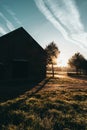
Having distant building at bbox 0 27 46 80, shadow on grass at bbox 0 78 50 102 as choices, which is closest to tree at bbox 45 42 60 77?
distant building at bbox 0 27 46 80

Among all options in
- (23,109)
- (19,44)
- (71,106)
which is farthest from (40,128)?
(19,44)

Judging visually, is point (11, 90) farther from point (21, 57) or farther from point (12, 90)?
point (21, 57)

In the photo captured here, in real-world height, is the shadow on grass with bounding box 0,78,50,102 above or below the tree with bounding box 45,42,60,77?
below

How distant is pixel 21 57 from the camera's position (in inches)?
1040

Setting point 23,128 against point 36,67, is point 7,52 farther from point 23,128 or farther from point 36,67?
point 23,128

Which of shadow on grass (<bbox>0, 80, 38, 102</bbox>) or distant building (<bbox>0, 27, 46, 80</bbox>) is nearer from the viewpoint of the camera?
shadow on grass (<bbox>0, 80, 38, 102</bbox>)

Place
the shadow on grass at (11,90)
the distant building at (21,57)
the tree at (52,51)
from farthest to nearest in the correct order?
1. the tree at (52,51)
2. the distant building at (21,57)
3. the shadow on grass at (11,90)

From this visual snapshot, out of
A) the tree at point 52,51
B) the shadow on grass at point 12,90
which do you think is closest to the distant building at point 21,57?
the shadow on grass at point 12,90

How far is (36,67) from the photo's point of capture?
91.4 feet

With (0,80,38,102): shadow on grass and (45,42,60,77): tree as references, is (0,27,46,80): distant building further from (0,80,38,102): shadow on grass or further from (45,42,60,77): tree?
(45,42,60,77): tree

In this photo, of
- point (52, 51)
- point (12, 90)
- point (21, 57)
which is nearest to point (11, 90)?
point (12, 90)

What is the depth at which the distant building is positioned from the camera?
82.3ft

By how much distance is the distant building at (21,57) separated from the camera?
988 inches

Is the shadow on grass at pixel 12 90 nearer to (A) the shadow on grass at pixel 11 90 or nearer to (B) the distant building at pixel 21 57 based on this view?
(A) the shadow on grass at pixel 11 90
